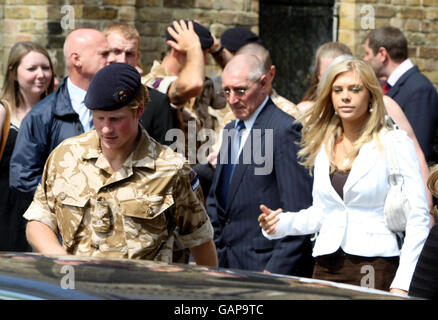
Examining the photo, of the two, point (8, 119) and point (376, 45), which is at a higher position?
point (376, 45)

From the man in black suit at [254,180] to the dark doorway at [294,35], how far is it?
8.07 m

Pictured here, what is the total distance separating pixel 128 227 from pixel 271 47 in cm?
997

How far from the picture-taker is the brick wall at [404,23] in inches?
542

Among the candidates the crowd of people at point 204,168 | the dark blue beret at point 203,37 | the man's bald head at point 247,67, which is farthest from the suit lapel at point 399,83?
the man's bald head at point 247,67

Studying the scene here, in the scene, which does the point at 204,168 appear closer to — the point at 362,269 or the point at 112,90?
the point at 362,269

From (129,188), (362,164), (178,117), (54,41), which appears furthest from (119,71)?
(54,41)

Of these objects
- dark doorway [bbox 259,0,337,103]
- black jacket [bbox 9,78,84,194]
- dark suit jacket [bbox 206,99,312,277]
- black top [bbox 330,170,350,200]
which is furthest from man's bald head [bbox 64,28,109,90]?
dark doorway [bbox 259,0,337,103]

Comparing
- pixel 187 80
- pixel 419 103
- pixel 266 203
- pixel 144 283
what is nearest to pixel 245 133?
pixel 266 203

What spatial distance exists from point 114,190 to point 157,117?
1.65m

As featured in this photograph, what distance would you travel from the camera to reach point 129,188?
3.97 m

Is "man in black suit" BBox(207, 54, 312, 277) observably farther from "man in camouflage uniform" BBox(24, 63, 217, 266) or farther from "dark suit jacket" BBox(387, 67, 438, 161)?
"dark suit jacket" BBox(387, 67, 438, 161)

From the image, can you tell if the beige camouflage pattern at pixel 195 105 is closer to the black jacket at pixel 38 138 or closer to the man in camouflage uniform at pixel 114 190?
the black jacket at pixel 38 138

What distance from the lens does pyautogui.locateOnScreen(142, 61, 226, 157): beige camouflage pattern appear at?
5972 millimetres

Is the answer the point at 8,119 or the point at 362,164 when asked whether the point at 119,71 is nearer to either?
the point at 362,164
